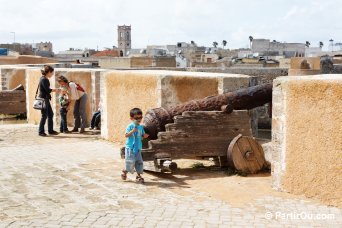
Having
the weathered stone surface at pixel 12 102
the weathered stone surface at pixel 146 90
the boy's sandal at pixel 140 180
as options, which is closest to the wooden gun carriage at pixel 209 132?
the boy's sandal at pixel 140 180

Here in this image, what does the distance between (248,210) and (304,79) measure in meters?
1.75

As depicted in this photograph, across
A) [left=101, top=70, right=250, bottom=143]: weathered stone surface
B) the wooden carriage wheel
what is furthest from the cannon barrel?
[left=101, top=70, right=250, bottom=143]: weathered stone surface

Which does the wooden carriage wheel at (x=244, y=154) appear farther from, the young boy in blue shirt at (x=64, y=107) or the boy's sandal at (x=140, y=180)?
the young boy in blue shirt at (x=64, y=107)

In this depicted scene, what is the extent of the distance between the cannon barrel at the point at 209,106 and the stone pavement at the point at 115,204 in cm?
80

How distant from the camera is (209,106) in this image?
26.1 feet

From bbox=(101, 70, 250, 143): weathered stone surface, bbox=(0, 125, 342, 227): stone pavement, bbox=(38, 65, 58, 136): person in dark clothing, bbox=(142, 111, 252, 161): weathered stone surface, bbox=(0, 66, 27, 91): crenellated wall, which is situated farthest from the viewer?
bbox=(0, 66, 27, 91): crenellated wall

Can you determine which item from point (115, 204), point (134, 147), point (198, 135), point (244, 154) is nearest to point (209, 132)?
point (198, 135)

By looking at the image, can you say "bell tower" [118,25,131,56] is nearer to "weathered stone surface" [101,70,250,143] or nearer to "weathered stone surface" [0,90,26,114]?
"weathered stone surface" [0,90,26,114]

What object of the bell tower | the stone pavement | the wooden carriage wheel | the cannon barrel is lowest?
the stone pavement

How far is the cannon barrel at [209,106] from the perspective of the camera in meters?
7.82

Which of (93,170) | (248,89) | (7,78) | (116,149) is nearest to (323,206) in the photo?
(248,89)

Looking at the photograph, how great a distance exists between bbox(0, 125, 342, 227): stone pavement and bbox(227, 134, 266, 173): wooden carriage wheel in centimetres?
68

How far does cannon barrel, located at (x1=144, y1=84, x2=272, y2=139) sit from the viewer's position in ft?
25.6

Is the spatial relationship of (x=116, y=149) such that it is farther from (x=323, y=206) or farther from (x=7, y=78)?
(x=7, y=78)
